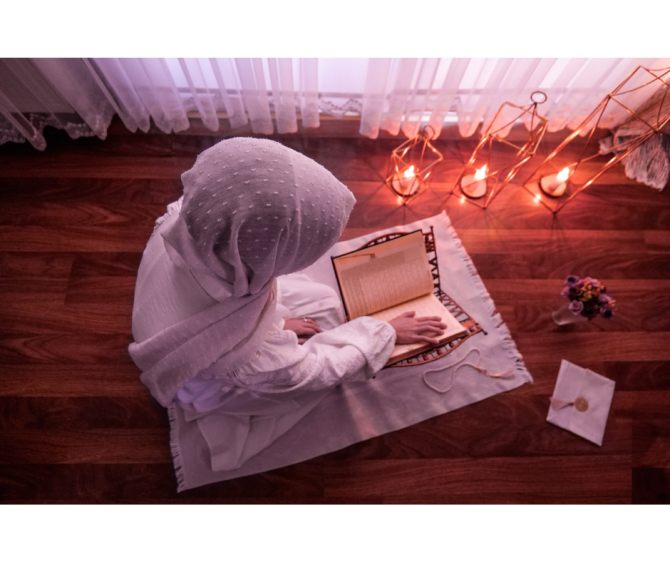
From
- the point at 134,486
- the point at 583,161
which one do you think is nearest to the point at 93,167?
the point at 134,486

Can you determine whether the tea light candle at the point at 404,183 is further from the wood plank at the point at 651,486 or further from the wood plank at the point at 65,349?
the wood plank at the point at 651,486

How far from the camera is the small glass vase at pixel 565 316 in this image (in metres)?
1.48

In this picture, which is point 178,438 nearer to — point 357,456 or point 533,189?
point 357,456

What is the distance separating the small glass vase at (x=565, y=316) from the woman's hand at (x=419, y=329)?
1.91 feet

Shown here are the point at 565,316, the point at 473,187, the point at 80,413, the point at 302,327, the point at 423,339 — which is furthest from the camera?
the point at 473,187

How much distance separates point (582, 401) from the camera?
1.47 m

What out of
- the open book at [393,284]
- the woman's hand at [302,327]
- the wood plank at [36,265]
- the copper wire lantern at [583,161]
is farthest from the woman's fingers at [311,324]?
the copper wire lantern at [583,161]

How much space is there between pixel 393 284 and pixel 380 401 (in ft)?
1.46

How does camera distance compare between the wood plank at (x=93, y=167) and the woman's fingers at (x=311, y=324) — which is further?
the wood plank at (x=93, y=167)

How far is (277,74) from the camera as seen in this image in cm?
149

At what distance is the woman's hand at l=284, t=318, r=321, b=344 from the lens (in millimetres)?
1267

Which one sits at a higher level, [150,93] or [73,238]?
[150,93]

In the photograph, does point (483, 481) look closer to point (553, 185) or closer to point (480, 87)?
point (553, 185)
